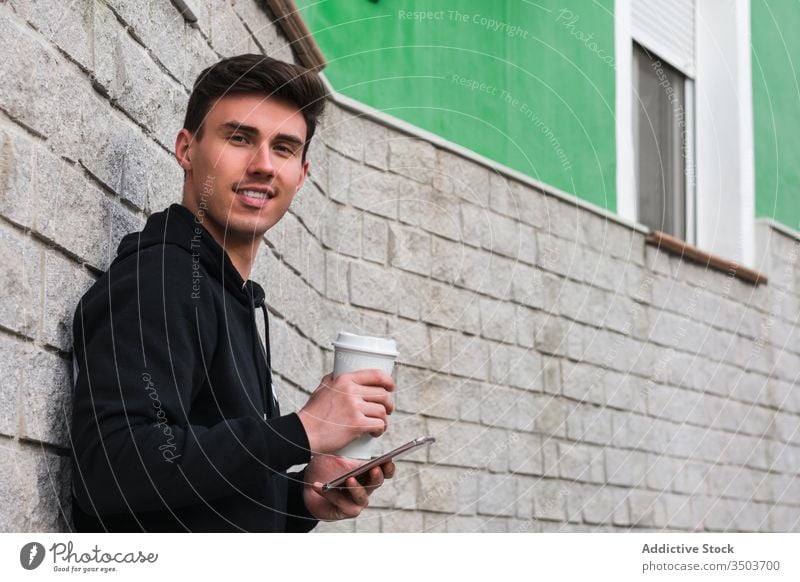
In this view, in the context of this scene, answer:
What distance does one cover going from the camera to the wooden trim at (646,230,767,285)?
207 inches

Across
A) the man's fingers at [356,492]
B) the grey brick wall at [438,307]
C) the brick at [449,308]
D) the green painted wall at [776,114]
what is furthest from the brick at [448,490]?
the green painted wall at [776,114]

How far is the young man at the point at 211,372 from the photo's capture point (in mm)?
1637

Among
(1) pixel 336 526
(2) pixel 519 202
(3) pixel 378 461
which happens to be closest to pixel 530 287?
(2) pixel 519 202

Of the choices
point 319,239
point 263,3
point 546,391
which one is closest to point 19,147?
point 263,3

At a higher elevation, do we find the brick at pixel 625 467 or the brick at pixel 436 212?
the brick at pixel 436 212

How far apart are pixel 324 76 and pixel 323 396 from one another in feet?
6.72

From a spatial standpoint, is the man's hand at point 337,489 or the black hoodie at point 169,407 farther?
the man's hand at point 337,489

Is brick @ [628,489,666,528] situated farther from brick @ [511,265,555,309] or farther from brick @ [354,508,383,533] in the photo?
brick @ [354,508,383,533]

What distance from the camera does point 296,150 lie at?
2.12 metres

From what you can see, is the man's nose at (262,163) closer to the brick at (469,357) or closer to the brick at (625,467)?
the brick at (469,357)

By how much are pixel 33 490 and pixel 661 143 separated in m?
4.59

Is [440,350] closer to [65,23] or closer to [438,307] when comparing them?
[438,307]

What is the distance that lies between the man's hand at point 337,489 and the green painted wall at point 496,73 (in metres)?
1.95

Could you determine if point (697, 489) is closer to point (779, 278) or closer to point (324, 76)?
point (779, 278)
